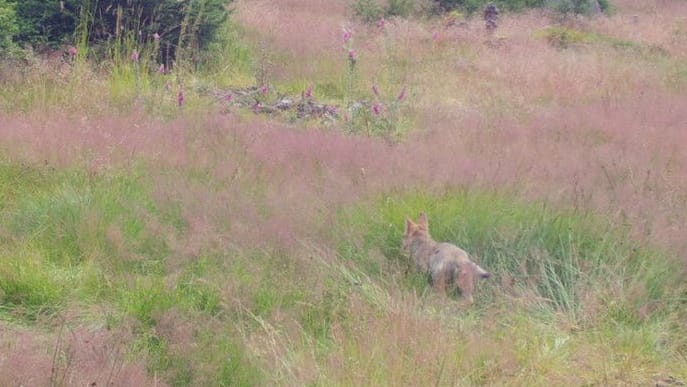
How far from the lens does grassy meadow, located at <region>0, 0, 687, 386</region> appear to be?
3.96 meters

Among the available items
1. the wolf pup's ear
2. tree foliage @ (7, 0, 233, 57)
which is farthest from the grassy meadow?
tree foliage @ (7, 0, 233, 57)

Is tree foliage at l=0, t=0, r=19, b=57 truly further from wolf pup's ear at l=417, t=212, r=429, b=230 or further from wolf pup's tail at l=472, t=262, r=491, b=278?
wolf pup's tail at l=472, t=262, r=491, b=278

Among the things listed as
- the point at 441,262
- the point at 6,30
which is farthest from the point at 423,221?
the point at 6,30

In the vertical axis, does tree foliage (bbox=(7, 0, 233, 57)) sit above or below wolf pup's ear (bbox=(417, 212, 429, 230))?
below

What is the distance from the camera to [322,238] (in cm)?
518

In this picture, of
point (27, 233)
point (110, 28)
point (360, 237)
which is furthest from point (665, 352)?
point (110, 28)

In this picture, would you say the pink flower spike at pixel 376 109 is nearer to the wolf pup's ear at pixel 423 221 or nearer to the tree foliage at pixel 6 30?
the wolf pup's ear at pixel 423 221

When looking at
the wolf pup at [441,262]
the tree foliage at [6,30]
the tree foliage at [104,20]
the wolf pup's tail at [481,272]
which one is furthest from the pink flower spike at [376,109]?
the tree foliage at [6,30]

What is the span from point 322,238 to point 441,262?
810mm

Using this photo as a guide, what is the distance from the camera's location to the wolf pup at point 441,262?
4.65m

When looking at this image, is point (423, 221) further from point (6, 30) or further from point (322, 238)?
point (6, 30)

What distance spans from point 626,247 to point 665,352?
Result: 32.8 inches

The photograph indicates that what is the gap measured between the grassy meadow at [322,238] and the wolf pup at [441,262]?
103 millimetres

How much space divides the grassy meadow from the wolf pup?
10 cm
